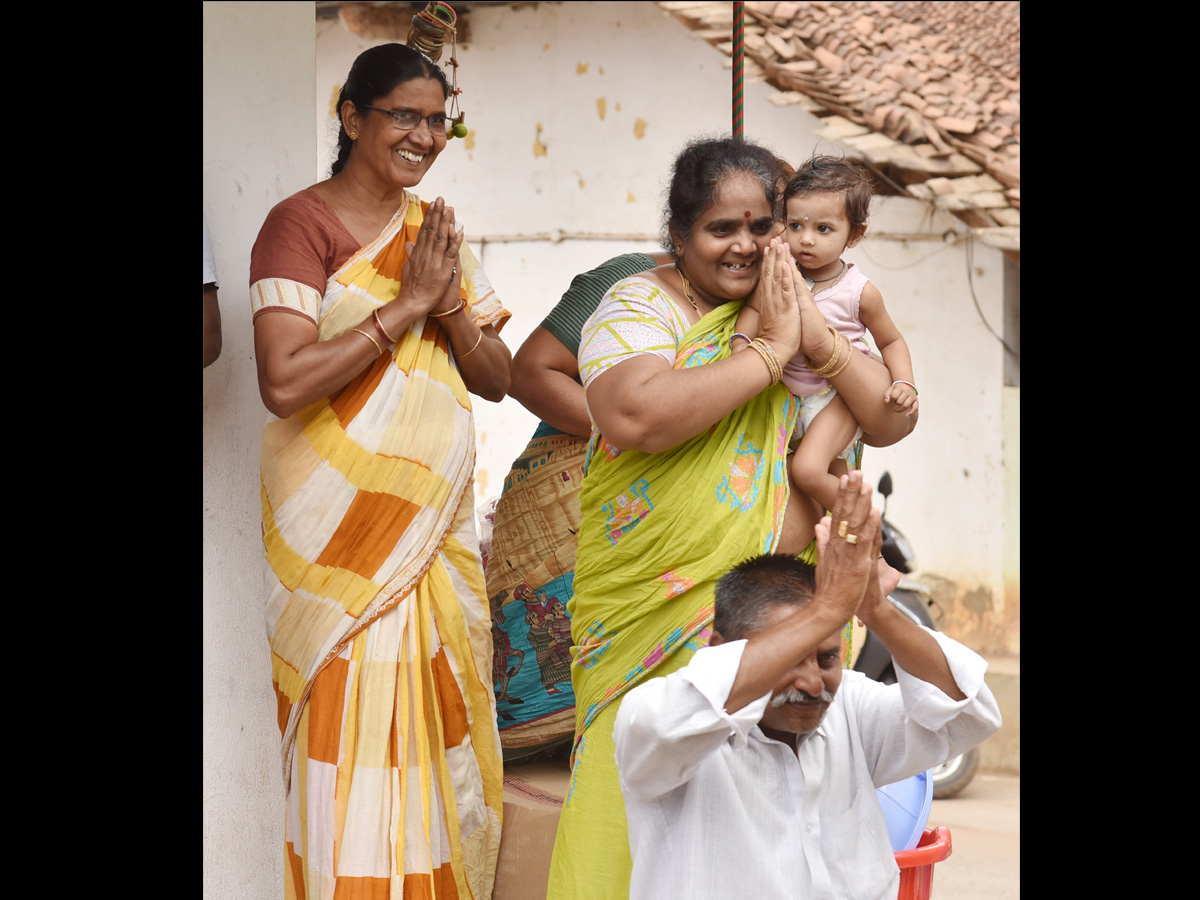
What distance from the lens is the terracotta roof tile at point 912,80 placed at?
8.70m

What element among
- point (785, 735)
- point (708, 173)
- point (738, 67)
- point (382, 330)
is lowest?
point (785, 735)

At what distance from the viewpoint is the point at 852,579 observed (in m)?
1.89

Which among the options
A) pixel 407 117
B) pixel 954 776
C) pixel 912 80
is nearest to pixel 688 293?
pixel 407 117

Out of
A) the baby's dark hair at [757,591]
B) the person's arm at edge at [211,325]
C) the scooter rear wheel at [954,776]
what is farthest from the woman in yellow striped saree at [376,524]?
the scooter rear wheel at [954,776]

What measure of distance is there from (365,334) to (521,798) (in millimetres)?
1319

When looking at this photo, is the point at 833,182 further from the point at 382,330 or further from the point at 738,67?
the point at 382,330

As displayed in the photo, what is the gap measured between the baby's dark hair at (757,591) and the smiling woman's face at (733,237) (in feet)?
2.39

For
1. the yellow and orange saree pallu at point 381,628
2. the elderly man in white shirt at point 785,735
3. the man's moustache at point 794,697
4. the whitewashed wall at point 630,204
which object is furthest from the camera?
the whitewashed wall at point 630,204

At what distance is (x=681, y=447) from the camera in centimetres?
254

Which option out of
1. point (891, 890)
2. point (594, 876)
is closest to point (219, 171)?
point (594, 876)

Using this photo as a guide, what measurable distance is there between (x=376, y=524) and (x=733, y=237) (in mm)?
1146

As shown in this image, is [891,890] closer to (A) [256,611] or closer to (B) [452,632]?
(B) [452,632]

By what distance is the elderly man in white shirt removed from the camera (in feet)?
6.19

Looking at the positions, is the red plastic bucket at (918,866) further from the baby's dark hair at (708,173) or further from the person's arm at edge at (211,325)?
the person's arm at edge at (211,325)
